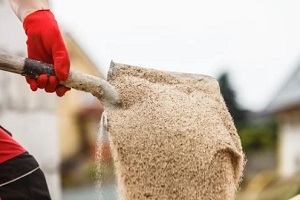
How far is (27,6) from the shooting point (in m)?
2.94

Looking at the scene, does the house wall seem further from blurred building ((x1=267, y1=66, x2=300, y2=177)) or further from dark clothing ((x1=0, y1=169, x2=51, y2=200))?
dark clothing ((x1=0, y1=169, x2=51, y2=200))

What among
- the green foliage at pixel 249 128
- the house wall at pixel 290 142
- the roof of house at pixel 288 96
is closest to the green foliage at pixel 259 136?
the green foliage at pixel 249 128

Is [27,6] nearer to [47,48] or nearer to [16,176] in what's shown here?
[47,48]

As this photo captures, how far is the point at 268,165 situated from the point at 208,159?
15.2 metres

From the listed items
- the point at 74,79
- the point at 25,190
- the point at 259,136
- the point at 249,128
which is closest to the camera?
the point at 74,79

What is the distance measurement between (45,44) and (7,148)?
35 cm

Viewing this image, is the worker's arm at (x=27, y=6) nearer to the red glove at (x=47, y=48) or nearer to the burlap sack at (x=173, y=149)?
the red glove at (x=47, y=48)

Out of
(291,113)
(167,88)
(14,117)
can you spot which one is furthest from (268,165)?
(167,88)

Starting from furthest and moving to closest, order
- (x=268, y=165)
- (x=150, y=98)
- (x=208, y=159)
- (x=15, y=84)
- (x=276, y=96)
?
(x=268, y=165)
(x=276, y=96)
(x=15, y=84)
(x=150, y=98)
(x=208, y=159)

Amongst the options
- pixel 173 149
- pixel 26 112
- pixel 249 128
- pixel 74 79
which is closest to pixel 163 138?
pixel 173 149

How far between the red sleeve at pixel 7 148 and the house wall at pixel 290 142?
1133cm

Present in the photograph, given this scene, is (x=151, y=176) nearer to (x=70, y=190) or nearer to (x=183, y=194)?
(x=183, y=194)

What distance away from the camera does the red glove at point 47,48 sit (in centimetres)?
280

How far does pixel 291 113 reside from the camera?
1510 centimetres
